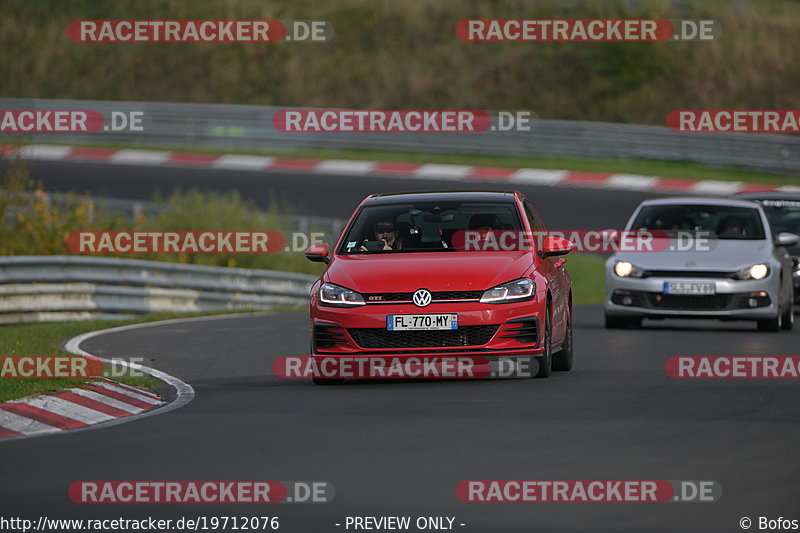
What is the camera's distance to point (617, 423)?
32.4ft

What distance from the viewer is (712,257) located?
18078 mm

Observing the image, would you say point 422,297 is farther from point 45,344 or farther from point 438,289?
point 45,344

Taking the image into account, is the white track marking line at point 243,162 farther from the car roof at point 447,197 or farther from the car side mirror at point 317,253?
the car side mirror at point 317,253

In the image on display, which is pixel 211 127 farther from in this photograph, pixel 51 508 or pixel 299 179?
pixel 51 508

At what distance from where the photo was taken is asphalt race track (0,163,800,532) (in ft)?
23.7

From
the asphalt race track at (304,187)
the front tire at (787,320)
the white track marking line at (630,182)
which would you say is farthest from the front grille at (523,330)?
the white track marking line at (630,182)

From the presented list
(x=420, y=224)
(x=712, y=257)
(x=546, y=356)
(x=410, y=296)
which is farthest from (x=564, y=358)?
(x=712, y=257)

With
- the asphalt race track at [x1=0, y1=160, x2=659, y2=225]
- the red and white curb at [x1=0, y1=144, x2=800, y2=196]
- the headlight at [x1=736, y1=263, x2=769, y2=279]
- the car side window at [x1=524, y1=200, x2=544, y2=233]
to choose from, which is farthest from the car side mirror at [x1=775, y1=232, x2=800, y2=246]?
the red and white curb at [x1=0, y1=144, x2=800, y2=196]

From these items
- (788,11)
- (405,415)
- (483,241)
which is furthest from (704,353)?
(788,11)

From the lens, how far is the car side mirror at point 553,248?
43.4 feet

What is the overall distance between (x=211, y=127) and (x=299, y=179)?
453 centimetres

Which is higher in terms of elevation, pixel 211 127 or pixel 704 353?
pixel 211 127

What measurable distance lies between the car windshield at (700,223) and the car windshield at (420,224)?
559 cm

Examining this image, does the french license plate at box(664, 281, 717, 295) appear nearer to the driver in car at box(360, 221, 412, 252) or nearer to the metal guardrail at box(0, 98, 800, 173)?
the driver in car at box(360, 221, 412, 252)
